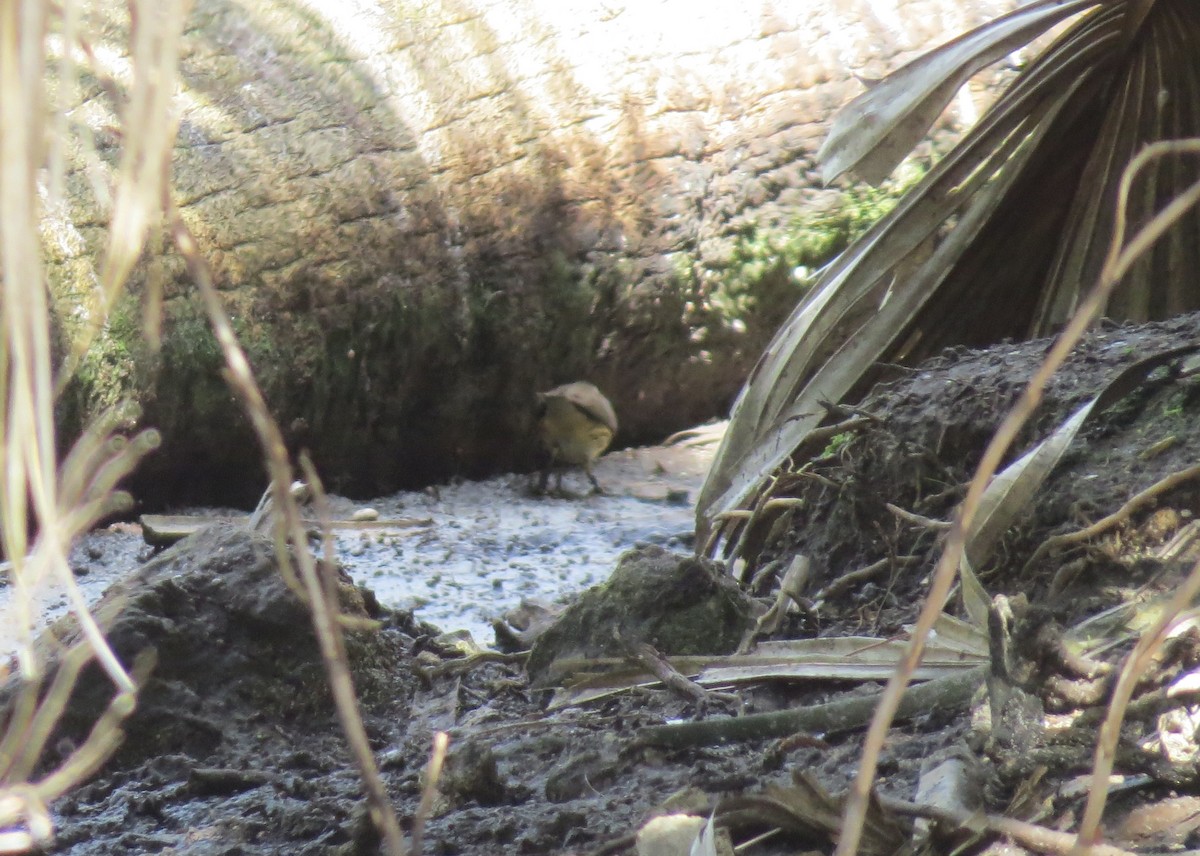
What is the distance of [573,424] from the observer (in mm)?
4980

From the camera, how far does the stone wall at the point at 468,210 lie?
4.66m

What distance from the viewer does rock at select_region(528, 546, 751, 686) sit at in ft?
7.11

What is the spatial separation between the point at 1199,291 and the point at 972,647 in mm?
1635

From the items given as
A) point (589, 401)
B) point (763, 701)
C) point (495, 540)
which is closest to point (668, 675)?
point (763, 701)

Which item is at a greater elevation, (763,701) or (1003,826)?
(1003,826)

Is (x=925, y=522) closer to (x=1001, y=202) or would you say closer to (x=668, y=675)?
(x=668, y=675)

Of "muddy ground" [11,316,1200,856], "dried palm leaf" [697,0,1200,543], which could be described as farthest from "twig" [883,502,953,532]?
"dried palm leaf" [697,0,1200,543]

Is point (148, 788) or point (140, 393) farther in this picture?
point (140, 393)

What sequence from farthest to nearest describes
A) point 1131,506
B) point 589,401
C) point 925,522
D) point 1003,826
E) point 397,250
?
1. point 589,401
2. point 397,250
3. point 925,522
4. point 1131,506
5. point 1003,826

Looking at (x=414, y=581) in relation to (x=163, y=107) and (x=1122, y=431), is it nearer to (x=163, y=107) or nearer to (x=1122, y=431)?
(x=1122, y=431)

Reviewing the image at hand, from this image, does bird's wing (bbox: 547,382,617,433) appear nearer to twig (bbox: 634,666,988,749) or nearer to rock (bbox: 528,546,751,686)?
rock (bbox: 528,546,751,686)

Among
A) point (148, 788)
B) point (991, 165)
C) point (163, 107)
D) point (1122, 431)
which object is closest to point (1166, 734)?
point (1122, 431)

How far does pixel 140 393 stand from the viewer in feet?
14.9

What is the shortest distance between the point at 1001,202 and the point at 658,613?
1.38 meters
